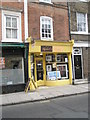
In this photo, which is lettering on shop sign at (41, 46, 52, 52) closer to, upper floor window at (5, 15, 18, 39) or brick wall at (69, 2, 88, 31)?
upper floor window at (5, 15, 18, 39)

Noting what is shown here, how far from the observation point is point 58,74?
13500 mm

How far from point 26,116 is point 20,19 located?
797 cm

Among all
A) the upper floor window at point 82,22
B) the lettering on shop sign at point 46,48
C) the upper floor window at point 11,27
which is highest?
the upper floor window at point 82,22

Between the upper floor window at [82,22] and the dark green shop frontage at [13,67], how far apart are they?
595 cm

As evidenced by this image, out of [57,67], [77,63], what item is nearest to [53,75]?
[57,67]

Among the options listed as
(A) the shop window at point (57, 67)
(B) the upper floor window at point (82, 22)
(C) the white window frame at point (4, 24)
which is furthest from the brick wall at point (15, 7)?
(B) the upper floor window at point (82, 22)

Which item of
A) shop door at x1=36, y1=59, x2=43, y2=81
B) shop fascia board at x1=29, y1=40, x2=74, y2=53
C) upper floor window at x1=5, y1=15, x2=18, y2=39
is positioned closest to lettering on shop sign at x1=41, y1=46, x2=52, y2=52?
shop fascia board at x1=29, y1=40, x2=74, y2=53

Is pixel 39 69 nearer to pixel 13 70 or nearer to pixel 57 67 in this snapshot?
pixel 57 67

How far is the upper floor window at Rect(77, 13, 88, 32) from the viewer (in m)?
14.9

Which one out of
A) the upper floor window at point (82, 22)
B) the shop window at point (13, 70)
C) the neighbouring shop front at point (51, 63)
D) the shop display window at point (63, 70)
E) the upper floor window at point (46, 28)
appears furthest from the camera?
the upper floor window at point (82, 22)

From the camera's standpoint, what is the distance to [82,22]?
594 inches

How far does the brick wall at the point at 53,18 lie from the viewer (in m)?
12.5

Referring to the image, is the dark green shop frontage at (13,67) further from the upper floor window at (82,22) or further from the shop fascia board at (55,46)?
the upper floor window at (82,22)

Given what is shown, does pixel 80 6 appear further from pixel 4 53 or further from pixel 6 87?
pixel 6 87
